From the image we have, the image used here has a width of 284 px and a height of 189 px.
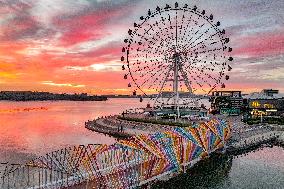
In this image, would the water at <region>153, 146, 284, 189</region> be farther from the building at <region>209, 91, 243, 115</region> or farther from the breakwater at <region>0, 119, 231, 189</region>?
the building at <region>209, 91, 243, 115</region>

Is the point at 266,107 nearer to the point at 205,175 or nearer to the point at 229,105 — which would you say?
the point at 229,105

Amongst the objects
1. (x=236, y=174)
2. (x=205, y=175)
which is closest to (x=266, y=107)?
(x=236, y=174)

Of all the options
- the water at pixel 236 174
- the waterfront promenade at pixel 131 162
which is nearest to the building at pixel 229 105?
the water at pixel 236 174

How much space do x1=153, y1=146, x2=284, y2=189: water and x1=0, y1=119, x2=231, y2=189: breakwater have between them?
251 centimetres

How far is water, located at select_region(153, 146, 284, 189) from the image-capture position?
38.7m

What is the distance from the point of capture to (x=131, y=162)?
107ft

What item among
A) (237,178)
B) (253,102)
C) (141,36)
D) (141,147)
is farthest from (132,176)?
(253,102)

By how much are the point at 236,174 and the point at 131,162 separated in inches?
675

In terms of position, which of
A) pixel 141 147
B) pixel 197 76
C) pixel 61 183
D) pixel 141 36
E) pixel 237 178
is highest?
pixel 141 36

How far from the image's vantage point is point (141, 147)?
3142cm

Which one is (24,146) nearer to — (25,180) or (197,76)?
(25,180)

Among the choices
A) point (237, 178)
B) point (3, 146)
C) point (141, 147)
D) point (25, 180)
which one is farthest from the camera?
point (3, 146)

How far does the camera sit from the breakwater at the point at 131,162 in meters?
28.0

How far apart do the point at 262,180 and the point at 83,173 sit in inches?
840
